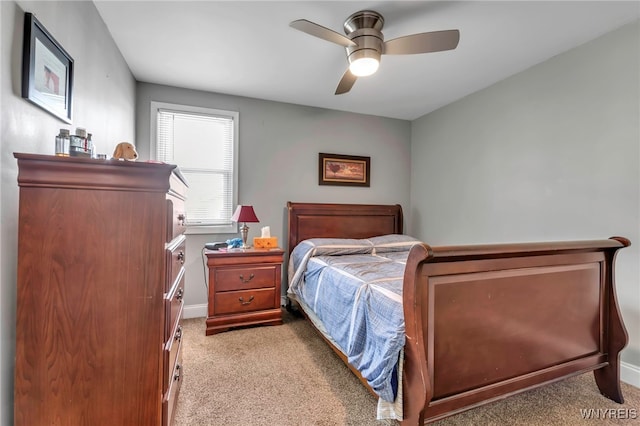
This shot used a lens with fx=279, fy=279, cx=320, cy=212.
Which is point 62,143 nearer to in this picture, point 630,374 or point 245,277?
point 245,277

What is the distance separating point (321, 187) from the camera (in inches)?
145

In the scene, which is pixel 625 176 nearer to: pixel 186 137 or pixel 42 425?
→ pixel 42 425

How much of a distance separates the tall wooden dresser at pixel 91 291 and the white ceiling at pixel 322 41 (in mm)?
1506

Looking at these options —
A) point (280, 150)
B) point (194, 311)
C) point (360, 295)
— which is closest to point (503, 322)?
point (360, 295)

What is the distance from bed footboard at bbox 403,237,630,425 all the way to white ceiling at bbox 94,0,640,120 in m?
1.58

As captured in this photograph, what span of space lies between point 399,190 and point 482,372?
2.97 metres

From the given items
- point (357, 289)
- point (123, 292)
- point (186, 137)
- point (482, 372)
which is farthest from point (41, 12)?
point (482, 372)

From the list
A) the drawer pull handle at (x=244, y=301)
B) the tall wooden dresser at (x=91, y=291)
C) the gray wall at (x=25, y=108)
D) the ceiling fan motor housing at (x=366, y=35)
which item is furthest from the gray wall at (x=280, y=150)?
the tall wooden dresser at (x=91, y=291)

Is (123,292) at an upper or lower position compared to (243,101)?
lower

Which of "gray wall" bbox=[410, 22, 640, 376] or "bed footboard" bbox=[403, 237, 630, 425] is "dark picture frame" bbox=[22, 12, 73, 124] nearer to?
"bed footboard" bbox=[403, 237, 630, 425]

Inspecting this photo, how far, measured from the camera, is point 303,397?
5.89ft

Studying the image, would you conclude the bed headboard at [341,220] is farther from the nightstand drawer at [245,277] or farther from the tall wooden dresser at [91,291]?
the tall wooden dresser at [91,291]

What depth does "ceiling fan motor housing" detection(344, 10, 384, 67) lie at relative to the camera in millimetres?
1901

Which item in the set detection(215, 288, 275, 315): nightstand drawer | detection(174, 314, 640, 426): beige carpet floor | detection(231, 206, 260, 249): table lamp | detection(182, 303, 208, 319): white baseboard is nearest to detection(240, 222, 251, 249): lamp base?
detection(231, 206, 260, 249): table lamp
